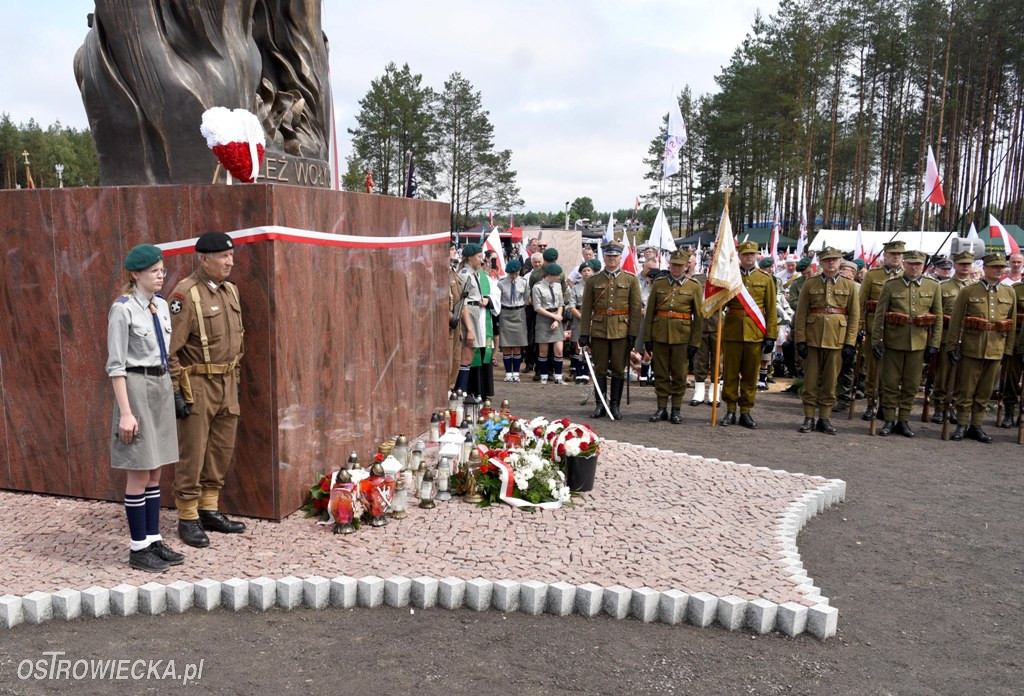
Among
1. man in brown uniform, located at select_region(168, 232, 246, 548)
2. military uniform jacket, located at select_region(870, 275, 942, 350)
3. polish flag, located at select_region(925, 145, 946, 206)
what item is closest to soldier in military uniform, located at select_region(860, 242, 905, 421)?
military uniform jacket, located at select_region(870, 275, 942, 350)

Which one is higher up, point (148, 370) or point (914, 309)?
point (914, 309)

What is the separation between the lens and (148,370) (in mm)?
4555

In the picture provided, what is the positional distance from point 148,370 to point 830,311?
759cm

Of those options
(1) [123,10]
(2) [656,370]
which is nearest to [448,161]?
(2) [656,370]

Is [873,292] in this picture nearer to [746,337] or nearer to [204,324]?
[746,337]

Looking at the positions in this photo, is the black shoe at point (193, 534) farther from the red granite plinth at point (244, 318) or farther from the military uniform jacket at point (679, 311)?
the military uniform jacket at point (679, 311)

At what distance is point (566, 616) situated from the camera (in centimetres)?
442

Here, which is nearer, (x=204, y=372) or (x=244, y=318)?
(x=204, y=372)

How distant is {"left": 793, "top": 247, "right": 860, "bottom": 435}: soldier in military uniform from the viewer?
9.59m

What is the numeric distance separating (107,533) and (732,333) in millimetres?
7148

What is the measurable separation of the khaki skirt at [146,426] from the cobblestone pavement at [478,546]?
2.07 ft

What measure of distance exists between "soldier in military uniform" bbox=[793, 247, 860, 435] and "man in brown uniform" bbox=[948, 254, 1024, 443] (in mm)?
1202

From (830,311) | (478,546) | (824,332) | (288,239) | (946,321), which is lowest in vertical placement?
(478,546)

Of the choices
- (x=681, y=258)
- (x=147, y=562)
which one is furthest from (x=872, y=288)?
(x=147, y=562)
